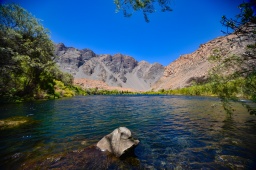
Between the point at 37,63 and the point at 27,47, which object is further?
the point at 37,63

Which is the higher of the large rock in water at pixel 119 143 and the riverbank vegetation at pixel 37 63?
the riverbank vegetation at pixel 37 63

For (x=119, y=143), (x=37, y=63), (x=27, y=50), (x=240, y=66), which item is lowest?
(x=119, y=143)

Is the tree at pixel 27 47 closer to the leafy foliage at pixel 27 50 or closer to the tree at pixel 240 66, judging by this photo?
the leafy foliage at pixel 27 50

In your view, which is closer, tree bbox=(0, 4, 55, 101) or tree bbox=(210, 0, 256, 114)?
tree bbox=(210, 0, 256, 114)

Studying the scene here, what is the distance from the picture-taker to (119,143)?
8.09 meters

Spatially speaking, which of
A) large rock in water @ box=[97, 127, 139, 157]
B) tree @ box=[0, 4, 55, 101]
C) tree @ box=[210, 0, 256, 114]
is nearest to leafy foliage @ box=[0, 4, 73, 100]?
tree @ box=[0, 4, 55, 101]

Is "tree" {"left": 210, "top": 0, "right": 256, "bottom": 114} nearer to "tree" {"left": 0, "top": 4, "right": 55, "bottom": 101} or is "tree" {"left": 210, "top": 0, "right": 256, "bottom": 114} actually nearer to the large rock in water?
the large rock in water

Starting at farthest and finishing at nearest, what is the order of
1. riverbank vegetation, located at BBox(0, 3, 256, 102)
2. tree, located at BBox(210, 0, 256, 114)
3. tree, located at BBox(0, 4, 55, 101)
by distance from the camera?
tree, located at BBox(0, 4, 55, 101), riverbank vegetation, located at BBox(0, 3, 256, 102), tree, located at BBox(210, 0, 256, 114)

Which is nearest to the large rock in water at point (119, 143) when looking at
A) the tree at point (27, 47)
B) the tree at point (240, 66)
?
the tree at point (240, 66)

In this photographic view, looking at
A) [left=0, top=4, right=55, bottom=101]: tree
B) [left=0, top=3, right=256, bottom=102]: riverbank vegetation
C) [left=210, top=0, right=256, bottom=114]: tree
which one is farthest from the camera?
[left=0, top=4, right=55, bottom=101]: tree

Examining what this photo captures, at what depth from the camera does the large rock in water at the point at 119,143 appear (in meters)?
7.81

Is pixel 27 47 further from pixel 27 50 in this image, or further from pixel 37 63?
pixel 37 63

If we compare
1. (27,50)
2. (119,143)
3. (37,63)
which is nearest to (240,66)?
(119,143)

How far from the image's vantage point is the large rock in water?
25.6 ft
